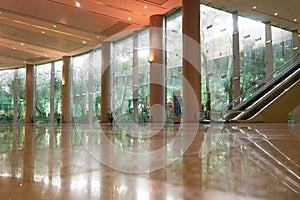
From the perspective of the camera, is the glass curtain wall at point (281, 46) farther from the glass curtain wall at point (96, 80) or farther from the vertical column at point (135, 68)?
the glass curtain wall at point (96, 80)

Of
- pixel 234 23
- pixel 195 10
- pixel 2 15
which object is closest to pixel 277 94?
pixel 195 10

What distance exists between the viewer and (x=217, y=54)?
14.2 meters

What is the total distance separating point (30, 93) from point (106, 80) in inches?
389

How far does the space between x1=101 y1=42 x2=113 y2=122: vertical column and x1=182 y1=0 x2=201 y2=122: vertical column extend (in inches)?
323

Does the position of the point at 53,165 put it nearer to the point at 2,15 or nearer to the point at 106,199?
the point at 106,199

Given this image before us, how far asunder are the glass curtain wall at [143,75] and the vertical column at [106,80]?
271cm

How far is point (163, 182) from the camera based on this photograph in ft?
2.99

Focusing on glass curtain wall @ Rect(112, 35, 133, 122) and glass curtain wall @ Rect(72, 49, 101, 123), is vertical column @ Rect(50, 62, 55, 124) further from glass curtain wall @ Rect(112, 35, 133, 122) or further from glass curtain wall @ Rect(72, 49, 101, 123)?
glass curtain wall @ Rect(112, 35, 133, 122)

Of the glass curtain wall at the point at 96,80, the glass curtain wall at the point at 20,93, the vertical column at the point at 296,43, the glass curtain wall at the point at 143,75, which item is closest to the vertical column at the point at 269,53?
the vertical column at the point at 296,43

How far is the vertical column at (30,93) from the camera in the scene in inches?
966

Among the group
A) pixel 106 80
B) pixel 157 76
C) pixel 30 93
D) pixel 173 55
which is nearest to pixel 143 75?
pixel 173 55

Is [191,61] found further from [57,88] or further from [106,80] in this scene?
[57,88]

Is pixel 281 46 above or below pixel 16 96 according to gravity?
above

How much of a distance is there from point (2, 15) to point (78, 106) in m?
9.42
